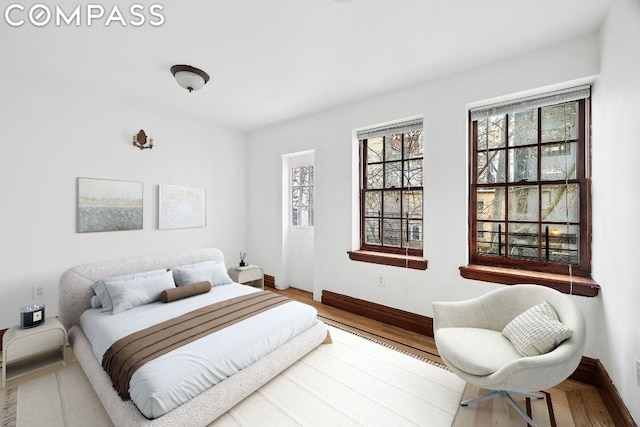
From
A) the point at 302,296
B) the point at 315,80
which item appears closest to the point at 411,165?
the point at 315,80

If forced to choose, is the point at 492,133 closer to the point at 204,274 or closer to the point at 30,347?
the point at 204,274

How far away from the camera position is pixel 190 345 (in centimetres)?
183

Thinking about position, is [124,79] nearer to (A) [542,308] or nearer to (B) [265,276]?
(B) [265,276]

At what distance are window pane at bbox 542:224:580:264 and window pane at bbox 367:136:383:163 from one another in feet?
5.97

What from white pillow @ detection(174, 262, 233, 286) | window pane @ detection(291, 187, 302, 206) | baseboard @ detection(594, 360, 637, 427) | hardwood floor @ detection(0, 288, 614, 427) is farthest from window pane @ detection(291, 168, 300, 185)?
baseboard @ detection(594, 360, 637, 427)

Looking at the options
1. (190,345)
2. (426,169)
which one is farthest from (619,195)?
(190,345)

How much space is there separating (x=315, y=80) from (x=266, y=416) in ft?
9.60

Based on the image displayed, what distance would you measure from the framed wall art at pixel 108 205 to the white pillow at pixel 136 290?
1.07m

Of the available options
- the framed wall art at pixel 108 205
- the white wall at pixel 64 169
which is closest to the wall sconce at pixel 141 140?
the white wall at pixel 64 169

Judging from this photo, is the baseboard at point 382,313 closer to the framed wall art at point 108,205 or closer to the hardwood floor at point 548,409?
the hardwood floor at point 548,409

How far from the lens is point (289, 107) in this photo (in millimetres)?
3596

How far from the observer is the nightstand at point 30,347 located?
205 centimetres

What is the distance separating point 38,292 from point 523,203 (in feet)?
16.0

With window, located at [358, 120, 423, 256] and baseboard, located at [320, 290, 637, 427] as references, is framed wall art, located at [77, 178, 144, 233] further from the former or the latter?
window, located at [358, 120, 423, 256]
